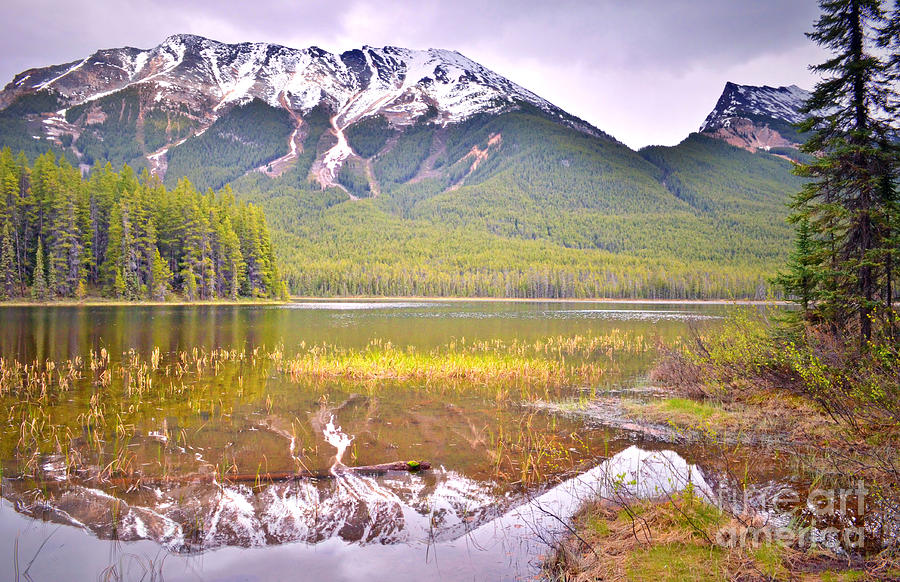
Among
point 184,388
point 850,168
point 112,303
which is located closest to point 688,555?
point 850,168

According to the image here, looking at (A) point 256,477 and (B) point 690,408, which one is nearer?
(A) point 256,477

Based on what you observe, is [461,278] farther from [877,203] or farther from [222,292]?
[877,203]

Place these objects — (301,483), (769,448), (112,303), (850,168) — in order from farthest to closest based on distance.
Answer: (112,303)
(850,168)
(769,448)
(301,483)

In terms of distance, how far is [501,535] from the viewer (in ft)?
22.1

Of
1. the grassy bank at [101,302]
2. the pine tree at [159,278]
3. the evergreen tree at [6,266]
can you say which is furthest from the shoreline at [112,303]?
the evergreen tree at [6,266]

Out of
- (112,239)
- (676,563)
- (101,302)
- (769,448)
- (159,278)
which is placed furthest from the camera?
(159,278)

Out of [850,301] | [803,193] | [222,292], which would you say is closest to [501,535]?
[850,301]

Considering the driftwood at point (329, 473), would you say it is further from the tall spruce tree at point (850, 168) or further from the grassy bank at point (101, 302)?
the grassy bank at point (101, 302)

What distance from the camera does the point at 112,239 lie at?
67062 millimetres

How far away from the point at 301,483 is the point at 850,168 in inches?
627

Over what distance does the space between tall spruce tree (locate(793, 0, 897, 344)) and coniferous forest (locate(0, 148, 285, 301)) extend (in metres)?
74.2

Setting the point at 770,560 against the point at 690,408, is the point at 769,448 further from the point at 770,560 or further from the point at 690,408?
the point at 770,560

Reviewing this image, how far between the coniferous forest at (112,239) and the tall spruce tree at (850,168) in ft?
243

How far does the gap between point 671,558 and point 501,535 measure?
2.37 meters
